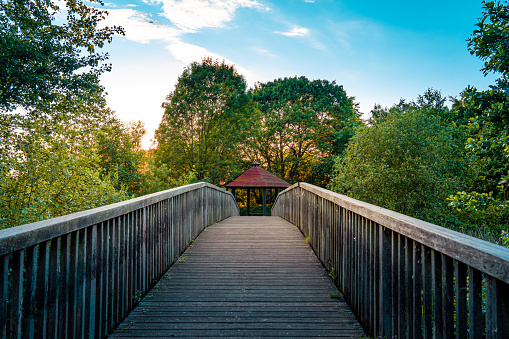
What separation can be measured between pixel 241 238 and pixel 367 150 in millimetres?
14972

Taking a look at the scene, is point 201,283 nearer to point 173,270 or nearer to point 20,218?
point 173,270

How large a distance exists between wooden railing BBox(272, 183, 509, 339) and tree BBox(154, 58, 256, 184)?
24.6m

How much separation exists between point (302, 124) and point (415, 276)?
3114cm

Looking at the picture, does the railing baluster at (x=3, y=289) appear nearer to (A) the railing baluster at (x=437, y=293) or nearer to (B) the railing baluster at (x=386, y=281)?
(A) the railing baluster at (x=437, y=293)

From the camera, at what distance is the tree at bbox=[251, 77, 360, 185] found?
31594 mm

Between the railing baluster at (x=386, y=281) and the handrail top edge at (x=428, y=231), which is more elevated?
the handrail top edge at (x=428, y=231)

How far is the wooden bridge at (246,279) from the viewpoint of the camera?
4.87 ft

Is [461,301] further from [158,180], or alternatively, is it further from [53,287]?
[158,180]

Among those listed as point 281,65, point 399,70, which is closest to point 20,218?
point 399,70

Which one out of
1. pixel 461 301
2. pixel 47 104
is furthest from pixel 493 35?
pixel 47 104

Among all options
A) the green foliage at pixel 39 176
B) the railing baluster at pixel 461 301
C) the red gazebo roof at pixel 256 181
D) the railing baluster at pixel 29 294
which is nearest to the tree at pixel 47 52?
the green foliage at pixel 39 176

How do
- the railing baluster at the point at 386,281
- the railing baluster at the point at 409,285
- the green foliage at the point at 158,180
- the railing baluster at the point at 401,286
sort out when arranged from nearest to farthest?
the railing baluster at the point at 409,285
the railing baluster at the point at 401,286
the railing baluster at the point at 386,281
the green foliage at the point at 158,180

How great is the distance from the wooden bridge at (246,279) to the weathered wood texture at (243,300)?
2cm

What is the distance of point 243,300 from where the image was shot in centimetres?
328
